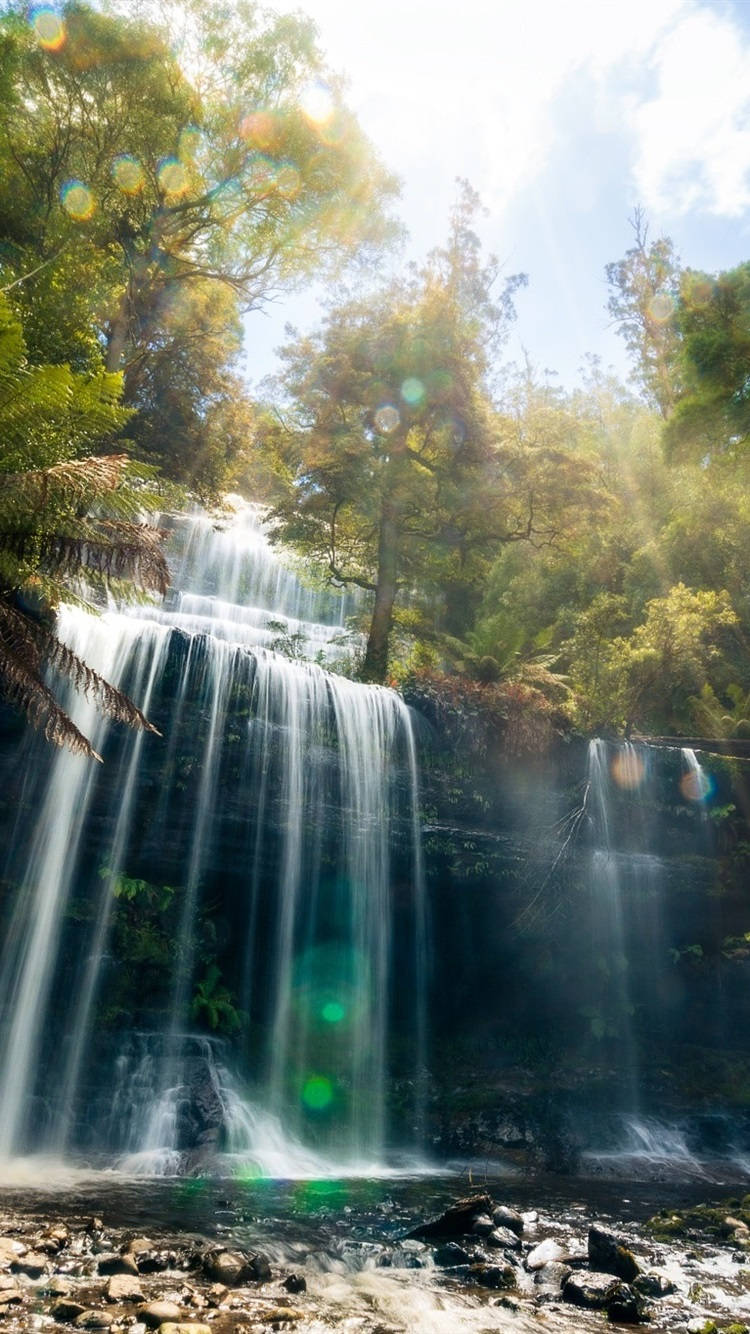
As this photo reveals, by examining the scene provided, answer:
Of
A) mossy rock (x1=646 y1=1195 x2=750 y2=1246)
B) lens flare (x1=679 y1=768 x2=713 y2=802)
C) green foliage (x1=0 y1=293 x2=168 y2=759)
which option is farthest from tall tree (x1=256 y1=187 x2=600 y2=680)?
mossy rock (x1=646 y1=1195 x2=750 y2=1246)

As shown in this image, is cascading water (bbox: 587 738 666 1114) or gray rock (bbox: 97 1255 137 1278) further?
cascading water (bbox: 587 738 666 1114)

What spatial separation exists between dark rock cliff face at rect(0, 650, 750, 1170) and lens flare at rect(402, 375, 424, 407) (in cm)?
840

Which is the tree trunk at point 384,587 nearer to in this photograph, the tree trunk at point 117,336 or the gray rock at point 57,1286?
the tree trunk at point 117,336

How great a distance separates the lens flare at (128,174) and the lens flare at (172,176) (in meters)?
0.47

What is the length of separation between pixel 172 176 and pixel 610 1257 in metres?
22.2

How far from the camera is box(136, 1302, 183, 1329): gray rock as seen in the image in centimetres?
467

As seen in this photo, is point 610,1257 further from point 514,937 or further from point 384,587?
point 384,587

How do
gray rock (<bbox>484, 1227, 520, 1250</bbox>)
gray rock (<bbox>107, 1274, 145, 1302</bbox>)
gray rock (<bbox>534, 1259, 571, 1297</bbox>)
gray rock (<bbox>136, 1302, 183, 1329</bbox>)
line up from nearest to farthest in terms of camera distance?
gray rock (<bbox>136, 1302, 183, 1329</bbox>) → gray rock (<bbox>107, 1274, 145, 1302</bbox>) → gray rock (<bbox>534, 1259, 571, 1297</bbox>) → gray rock (<bbox>484, 1227, 520, 1250</bbox>)

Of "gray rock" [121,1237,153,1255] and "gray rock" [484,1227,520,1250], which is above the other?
"gray rock" [121,1237,153,1255]

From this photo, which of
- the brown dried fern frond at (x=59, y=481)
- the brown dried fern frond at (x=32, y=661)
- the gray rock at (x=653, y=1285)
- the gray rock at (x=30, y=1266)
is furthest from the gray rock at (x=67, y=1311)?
the brown dried fern frond at (x=59, y=481)

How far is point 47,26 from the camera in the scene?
1692cm

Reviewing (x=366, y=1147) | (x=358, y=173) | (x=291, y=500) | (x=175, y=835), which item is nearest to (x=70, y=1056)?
(x=175, y=835)

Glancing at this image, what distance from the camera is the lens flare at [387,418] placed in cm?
1927

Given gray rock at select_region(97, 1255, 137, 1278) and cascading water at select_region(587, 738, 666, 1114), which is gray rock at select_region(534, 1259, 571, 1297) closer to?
gray rock at select_region(97, 1255, 137, 1278)
